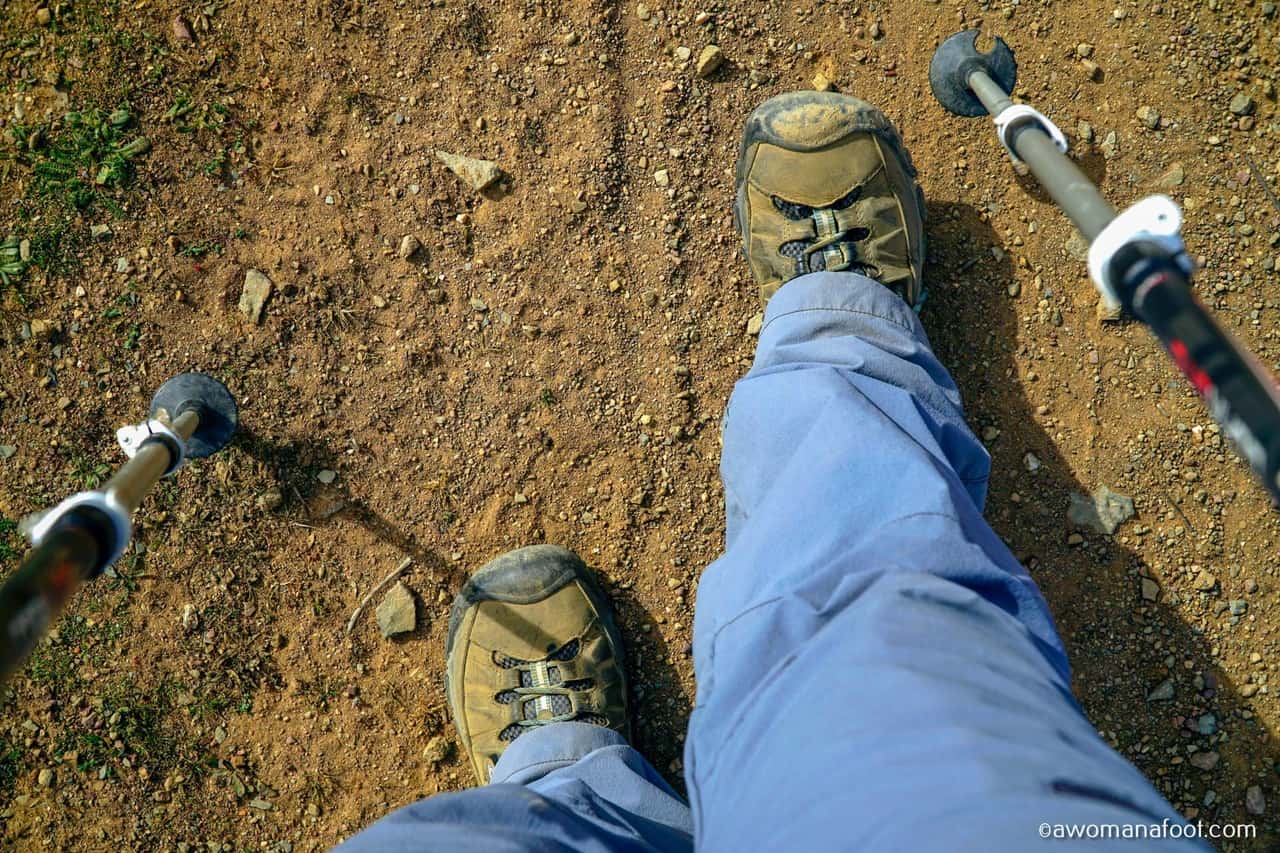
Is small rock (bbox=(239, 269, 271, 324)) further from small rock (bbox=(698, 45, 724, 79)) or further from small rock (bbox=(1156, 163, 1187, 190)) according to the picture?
small rock (bbox=(1156, 163, 1187, 190))

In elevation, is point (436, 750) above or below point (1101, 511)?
above

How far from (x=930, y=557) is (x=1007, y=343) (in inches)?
53.6

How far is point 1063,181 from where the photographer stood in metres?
1.58

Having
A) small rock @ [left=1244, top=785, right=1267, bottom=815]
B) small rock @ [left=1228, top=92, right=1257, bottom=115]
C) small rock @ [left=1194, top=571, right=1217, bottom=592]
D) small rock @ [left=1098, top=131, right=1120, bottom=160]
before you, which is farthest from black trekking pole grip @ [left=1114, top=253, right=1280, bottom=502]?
small rock @ [left=1244, top=785, right=1267, bottom=815]

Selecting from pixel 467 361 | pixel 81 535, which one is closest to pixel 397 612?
pixel 467 361

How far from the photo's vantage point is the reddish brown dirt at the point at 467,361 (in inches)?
109

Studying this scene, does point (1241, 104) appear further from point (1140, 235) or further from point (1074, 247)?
point (1140, 235)

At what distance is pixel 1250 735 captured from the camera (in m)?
2.74

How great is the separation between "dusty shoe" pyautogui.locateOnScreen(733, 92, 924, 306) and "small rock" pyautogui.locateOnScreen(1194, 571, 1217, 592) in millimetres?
1293

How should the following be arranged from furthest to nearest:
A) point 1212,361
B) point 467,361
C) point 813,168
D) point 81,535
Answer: point 467,361, point 813,168, point 81,535, point 1212,361

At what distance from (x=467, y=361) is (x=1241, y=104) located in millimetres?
2669

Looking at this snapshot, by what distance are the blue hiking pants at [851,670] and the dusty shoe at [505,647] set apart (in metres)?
0.23

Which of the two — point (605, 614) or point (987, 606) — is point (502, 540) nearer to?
point (605, 614)

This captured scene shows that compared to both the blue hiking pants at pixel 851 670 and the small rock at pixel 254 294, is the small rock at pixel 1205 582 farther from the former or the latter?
the small rock at pixel 254 294
